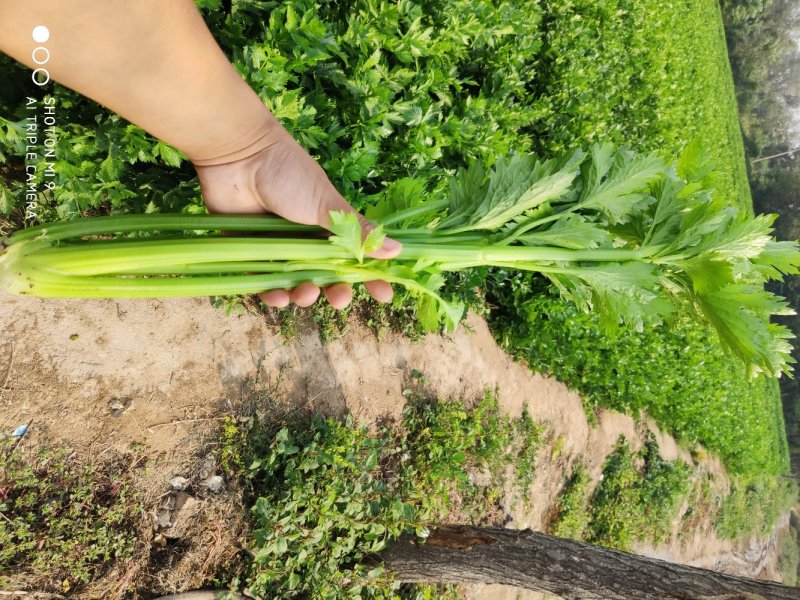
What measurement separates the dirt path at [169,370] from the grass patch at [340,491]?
227 mm

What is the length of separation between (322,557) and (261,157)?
92.8 inches

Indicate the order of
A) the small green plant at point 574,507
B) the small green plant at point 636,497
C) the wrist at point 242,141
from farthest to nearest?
the small green plant at point 636,497, the small green plant at point 574,507, the wrist at point 242,141

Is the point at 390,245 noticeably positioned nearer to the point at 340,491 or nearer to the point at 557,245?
the point at 557,245

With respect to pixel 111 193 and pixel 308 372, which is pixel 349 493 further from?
pixel 111 193

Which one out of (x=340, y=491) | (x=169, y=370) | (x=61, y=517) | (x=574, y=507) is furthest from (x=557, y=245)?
(x=574, y=507)

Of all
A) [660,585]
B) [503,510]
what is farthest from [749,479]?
[660,585]

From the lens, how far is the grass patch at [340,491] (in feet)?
9.84

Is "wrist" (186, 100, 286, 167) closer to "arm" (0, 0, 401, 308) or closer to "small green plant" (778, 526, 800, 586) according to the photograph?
"arm" (0, 0, 401, 308)

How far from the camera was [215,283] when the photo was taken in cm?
196

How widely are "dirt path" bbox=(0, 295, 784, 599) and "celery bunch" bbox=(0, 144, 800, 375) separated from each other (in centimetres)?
79

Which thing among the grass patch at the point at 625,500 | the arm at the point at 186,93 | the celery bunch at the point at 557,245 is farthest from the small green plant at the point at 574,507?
the arm at the point at 186,93

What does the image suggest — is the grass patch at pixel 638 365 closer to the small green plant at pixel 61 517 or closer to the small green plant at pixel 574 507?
the small green plant at pixel 574 507

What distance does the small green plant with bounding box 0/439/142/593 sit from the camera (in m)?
2.33

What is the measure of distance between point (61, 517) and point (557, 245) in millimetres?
2629
